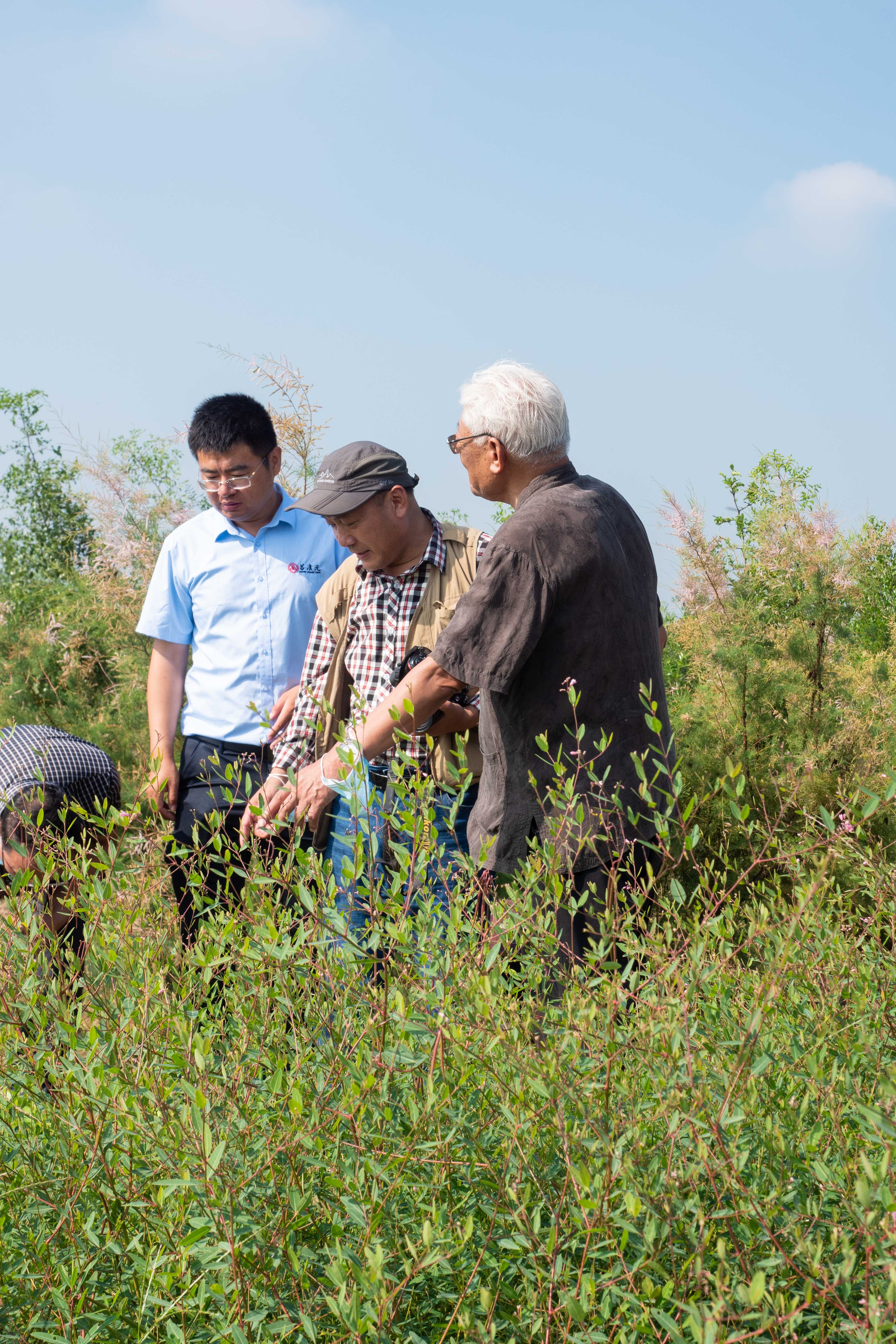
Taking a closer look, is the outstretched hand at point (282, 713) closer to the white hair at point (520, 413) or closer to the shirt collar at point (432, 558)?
the shirt collar at point (432, 558)

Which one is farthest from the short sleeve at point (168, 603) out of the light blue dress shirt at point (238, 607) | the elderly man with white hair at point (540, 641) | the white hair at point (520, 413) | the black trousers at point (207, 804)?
the white hair at point (520, 413)

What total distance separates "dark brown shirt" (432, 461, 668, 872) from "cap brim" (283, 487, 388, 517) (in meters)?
0.50

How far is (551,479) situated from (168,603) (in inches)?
64.5

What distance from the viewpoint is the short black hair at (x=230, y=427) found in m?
3.65

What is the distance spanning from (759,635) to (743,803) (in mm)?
723

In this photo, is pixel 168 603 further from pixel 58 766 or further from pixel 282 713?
pixel 58 766

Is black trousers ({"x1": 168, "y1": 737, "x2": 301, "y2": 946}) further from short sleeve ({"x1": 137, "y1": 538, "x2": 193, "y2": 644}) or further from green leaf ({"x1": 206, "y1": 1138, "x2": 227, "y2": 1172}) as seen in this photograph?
green leaf ({"x1": 206, "y1": 1138, "x2": 227, "y2": 1172})

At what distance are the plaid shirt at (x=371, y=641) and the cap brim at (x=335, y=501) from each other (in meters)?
0.25

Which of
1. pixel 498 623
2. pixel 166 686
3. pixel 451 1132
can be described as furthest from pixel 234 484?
pixel 451 1132

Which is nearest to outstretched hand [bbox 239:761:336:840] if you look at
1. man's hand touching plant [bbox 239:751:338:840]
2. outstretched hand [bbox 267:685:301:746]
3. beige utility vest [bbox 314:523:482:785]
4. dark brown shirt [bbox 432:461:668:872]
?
man's hand touching plant [bbox 239:751:338:840]

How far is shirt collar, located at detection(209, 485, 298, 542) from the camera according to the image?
381 centimetres

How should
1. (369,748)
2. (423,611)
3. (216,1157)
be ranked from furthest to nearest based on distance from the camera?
1. (423,611)
2. (369,748)
3. (216,1157)

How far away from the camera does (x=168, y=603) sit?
12.7 ft

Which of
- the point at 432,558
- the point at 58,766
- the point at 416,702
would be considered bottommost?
the point at 58,766
